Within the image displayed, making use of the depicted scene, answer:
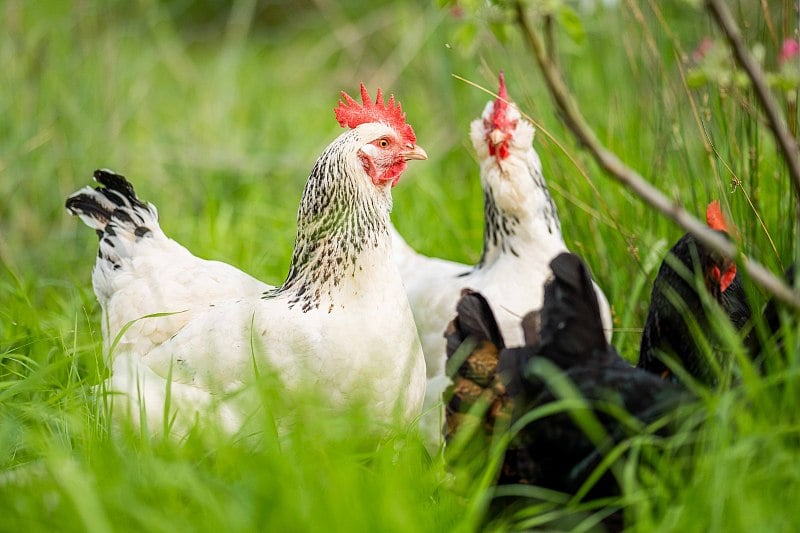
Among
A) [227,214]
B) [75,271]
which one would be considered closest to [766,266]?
[227,214]

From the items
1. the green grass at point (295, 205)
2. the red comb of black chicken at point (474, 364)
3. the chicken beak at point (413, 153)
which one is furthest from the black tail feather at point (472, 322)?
the chicken beak at point (413, 153)

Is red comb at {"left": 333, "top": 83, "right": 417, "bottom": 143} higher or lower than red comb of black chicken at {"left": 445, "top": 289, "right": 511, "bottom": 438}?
higher

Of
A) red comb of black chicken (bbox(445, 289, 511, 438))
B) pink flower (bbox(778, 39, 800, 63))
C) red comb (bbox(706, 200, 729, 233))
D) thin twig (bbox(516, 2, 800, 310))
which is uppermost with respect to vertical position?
pink flower (bbox(778, 39, 800, 63))

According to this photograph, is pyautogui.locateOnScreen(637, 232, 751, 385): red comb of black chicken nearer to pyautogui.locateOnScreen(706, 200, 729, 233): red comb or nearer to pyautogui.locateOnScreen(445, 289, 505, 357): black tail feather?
pyautogui.locateOnScreen(706, 200, 729, 233): red comb

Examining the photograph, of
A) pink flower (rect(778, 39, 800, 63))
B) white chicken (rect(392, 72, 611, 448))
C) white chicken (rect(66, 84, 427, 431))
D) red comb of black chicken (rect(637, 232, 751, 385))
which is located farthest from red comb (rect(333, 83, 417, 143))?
pink flower (rect(778, 39, 800, 63))

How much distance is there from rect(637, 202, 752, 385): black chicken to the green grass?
200 mm

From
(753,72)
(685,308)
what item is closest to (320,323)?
(685,308)

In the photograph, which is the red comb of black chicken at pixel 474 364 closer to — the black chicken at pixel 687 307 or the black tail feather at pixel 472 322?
the black tail feather at pixel 472 322

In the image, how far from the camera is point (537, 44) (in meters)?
2.09

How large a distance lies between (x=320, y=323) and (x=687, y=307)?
1109 millimetres

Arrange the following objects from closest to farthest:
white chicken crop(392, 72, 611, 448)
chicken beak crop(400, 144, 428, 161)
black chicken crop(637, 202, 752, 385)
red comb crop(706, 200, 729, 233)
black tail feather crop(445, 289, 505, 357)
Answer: black chicken crop(637, 202, 752, 385) → black tail feather crop(445, 289, 505, 357) → red comb crop(706, 200, 729, 233) → chicken beak crop(400, 144, 428, 161) → white chicken crop(392, 72, 611, 448)

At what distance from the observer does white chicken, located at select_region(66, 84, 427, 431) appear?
9.14ft

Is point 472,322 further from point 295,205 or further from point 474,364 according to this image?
point 295,205

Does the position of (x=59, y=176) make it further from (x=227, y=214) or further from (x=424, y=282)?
(x=424, y=282)
